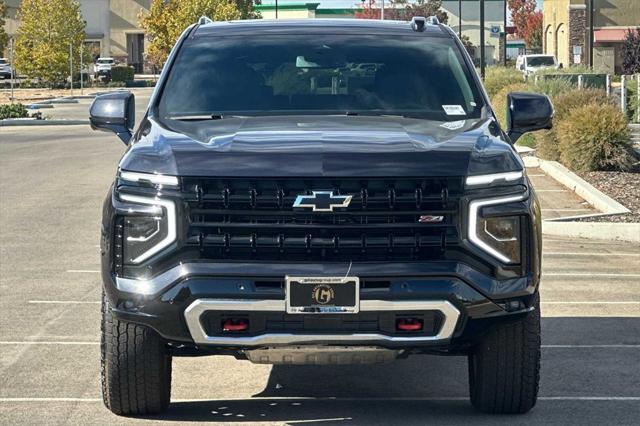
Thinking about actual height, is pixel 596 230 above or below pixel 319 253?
below

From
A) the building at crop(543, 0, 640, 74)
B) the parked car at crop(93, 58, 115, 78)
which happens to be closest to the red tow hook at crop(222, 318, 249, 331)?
the building at crop(543, 0, 640, 74)

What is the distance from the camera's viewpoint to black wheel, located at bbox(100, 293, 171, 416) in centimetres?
687

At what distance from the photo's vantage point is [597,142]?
21.6m

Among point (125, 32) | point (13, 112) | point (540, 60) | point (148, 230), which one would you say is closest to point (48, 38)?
point (540, 60)

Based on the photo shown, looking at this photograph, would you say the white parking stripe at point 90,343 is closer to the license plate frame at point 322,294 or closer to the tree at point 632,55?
the license plate frame at point 322,294

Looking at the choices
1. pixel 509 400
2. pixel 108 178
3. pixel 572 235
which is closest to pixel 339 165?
pixel 509 400

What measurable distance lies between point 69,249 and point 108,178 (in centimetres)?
884

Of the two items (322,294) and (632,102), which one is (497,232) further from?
(632,102)

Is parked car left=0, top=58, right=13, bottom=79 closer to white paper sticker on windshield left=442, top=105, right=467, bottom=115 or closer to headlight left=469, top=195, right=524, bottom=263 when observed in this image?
white paper sticker on windshield left=442, top=105, right=467, bottom=115

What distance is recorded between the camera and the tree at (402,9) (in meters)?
110

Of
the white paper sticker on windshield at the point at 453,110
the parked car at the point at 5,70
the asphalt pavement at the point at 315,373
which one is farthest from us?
the parked car at the point at 5,70

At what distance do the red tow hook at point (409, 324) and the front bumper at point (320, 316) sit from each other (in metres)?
0.03

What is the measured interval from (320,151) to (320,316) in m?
0.77

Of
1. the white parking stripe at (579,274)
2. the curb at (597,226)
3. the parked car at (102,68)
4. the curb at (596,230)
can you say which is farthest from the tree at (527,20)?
the white parking stripe at (579,274)
